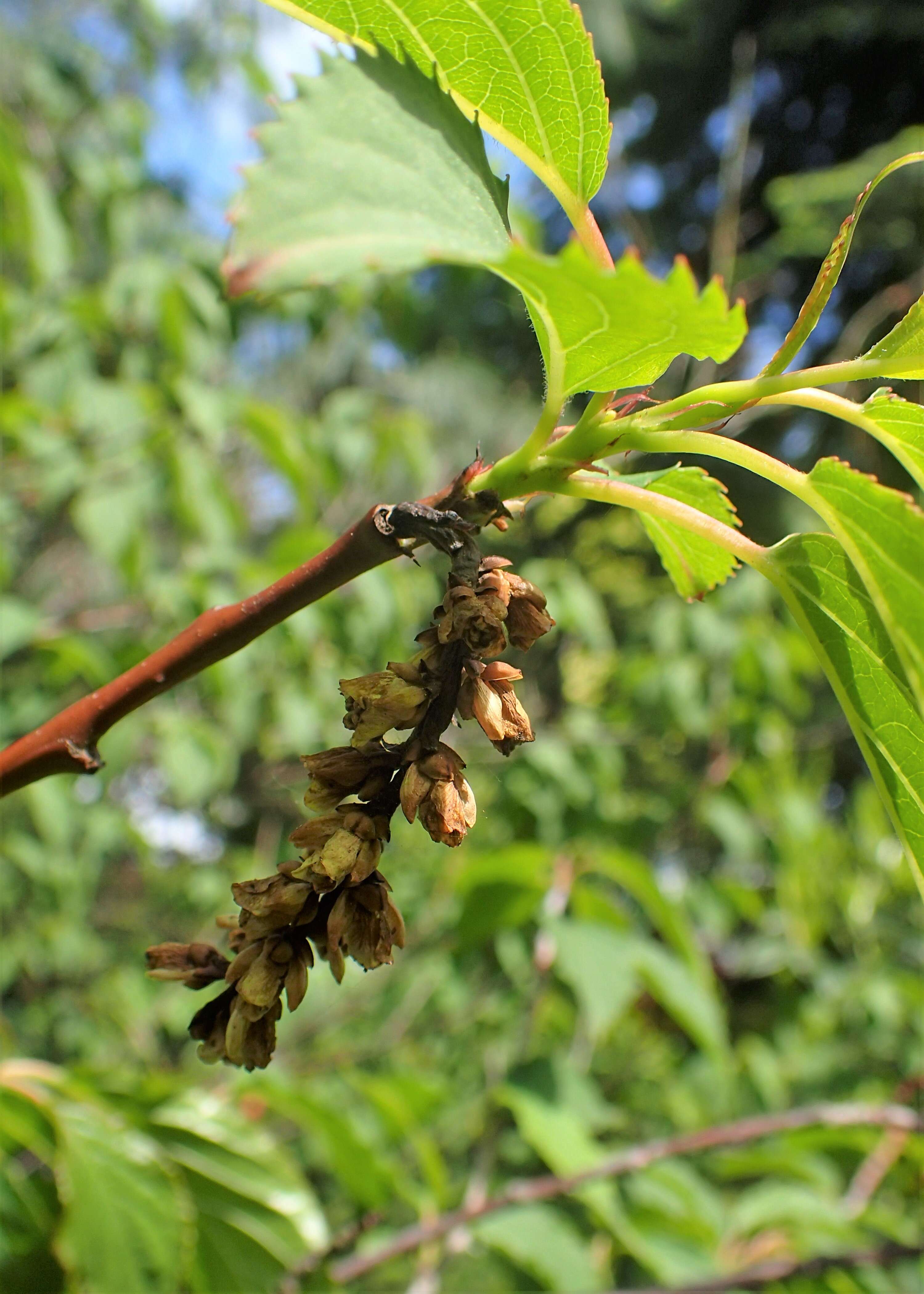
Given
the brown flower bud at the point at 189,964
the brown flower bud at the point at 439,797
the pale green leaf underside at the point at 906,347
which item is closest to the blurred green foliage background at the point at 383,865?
the brown flower bud at the point at 189,964

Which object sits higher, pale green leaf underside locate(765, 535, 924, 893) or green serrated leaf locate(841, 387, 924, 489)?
green serrated leaf locate(841, 387, 924, 489)

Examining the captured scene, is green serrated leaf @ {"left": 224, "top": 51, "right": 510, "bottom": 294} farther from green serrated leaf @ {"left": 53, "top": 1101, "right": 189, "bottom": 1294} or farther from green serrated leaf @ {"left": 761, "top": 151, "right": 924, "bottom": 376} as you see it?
green serrated leaf @ {"left": 53, "top": 1101, "right": 189, "bottom": 1294}

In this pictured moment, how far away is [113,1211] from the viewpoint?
901 mm

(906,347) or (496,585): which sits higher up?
(906,347)

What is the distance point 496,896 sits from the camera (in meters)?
1.67

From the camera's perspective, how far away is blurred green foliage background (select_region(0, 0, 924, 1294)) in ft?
4.37

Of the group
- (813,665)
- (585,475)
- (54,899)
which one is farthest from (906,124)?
(585,475)

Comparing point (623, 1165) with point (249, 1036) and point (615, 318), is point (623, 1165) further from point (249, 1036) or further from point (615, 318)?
point (615, 318)

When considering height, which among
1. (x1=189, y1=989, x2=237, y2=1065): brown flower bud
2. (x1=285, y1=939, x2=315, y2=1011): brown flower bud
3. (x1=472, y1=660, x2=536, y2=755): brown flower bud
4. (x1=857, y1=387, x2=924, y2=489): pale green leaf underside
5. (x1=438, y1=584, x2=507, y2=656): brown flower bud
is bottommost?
(x1=189, y1=989, x2=237, y2=1065): brown flower bud

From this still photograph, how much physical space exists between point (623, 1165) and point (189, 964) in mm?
1025

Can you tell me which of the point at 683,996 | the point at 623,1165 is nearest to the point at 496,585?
the point at 623,1165

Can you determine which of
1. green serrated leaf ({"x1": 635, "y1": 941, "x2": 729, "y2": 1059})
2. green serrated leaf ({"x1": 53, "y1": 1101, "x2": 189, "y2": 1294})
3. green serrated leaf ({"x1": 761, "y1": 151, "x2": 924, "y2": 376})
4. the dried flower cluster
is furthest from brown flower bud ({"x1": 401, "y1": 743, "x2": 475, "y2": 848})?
green serrated leaf ({"x1": 635, "y1": 941, "x2": 729, "y2": 1059})

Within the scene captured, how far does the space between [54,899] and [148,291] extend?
5.89 ft

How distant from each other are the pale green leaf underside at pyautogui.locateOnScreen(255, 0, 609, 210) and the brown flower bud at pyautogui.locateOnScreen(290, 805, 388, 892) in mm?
309
